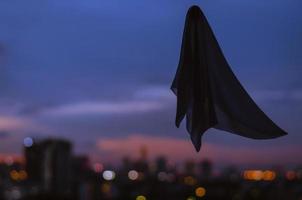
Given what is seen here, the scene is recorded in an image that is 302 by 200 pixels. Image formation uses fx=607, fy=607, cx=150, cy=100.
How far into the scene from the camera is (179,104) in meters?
4.07

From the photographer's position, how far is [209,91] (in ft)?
13.3

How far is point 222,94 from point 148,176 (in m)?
167

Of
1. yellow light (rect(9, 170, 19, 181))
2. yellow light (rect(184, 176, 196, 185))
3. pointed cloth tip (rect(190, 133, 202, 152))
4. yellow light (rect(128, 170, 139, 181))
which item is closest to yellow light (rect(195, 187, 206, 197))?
yellow light (rect(184, 176, 196, 185))

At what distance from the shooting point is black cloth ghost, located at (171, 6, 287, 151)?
4020 millimetres

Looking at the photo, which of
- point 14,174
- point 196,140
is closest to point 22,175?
point 14,174

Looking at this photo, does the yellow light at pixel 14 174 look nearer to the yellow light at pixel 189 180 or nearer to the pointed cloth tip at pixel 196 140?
the yellow light at pixel 189 180

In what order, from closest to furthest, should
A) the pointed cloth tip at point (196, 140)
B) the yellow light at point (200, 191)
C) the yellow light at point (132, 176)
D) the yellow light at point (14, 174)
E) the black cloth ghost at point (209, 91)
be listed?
the black cloth ghost at point (209, 91) < the pointed cloth tip at point (196, 140) < the yellow light at point (200, 191) < the yellow light at point (132, 176) < the yellow light at point (14, 174)

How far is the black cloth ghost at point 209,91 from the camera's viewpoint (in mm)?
4020

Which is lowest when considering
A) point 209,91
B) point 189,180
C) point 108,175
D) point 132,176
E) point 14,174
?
point 209,91

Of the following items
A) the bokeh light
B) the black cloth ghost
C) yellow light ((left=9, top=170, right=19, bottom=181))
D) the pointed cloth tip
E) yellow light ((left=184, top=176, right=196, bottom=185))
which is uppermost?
yellow light ((left=9, top=170, right=19, bottom=181))

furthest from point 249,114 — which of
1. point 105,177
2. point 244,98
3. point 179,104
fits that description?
point 105,177

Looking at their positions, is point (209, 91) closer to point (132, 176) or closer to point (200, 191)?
point (200, 191)

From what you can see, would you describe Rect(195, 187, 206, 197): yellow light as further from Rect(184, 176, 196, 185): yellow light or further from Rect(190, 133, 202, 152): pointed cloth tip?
Rect(190, 133, 202, 152): pointed cloth tip

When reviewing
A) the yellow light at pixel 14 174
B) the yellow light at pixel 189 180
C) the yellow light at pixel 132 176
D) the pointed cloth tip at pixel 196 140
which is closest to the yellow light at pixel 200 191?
the yellow light at pixel 189 180
